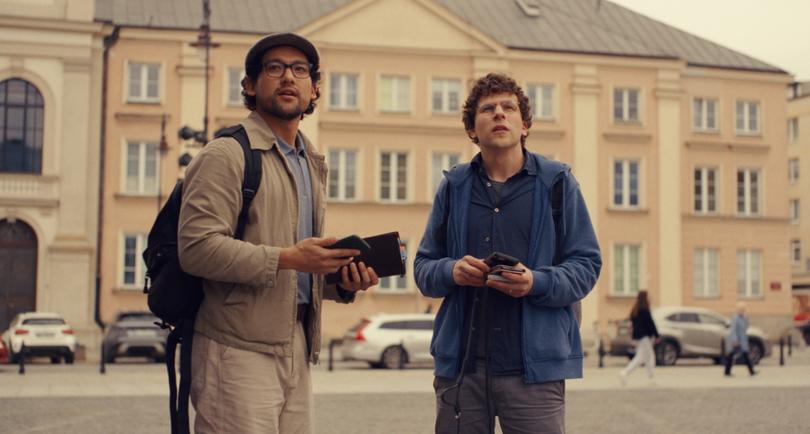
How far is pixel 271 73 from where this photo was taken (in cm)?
515

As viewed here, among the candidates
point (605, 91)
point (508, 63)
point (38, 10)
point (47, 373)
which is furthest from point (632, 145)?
point (47, 373)

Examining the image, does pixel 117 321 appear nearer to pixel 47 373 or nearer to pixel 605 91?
pixel 47 373

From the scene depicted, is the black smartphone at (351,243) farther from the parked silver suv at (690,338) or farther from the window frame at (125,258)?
the window frame at (125,258)

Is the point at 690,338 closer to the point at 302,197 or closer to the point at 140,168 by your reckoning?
the point at 140,168

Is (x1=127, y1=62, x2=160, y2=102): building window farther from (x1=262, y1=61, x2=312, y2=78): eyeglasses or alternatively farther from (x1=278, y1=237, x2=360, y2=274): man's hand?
(x1=278, y1=237, x2=360, y2=274): man's hand

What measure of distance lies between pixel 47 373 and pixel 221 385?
23590 mm

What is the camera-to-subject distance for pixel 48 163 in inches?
1673

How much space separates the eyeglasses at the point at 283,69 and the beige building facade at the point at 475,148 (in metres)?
39.5

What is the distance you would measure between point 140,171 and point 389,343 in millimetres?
16922

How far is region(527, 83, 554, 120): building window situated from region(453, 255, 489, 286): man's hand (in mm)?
44232

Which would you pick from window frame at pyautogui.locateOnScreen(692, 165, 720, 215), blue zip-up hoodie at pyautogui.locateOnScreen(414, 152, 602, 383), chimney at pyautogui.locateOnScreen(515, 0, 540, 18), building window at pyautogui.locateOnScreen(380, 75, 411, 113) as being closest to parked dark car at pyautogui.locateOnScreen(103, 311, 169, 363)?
building window at pyautogui.locateOnScreen(380, 75, 411, 113)

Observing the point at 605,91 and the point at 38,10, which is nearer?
the point at 38,10

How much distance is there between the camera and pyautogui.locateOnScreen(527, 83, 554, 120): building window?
49125mm

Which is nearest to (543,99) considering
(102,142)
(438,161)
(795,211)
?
(438,161)
